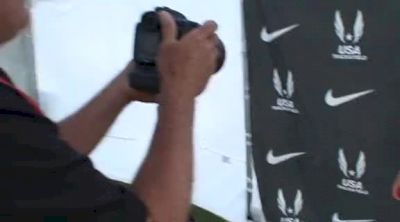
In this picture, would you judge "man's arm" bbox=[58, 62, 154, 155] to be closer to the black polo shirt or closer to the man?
the man

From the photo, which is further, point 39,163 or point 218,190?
point 218,190

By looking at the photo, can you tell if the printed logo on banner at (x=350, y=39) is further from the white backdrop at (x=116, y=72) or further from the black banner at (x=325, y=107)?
the white backdrop at (x=116, y=72)

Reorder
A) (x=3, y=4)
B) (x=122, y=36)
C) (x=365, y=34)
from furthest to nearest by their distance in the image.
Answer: (x=122, y=36)
(x=365, y=34)
(x=3, y=4)

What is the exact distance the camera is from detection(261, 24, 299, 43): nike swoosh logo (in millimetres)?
2654

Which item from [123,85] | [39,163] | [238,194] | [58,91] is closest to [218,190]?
[238,194]

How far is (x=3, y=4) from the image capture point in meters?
1.18

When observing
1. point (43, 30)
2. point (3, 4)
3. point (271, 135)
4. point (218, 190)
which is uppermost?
point (3, 4)

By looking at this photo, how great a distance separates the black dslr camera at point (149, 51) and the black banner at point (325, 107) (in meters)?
0.98

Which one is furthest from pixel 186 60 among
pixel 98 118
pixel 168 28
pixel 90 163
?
pixel 98 118

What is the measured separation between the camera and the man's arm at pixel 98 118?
1.68 metres

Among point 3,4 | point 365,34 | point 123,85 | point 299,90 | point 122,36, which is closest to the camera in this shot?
point 3,4

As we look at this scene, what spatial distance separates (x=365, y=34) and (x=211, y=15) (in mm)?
580

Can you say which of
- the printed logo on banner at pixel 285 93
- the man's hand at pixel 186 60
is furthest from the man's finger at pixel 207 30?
the printed logo on banner at pixel 285 93

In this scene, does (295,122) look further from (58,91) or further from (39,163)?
(39,163)
